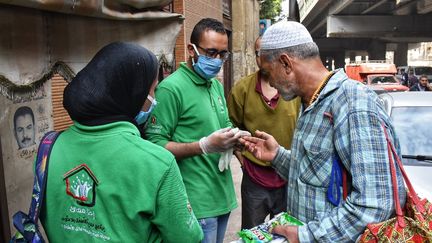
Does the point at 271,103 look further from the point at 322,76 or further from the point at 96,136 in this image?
the point at 96,136

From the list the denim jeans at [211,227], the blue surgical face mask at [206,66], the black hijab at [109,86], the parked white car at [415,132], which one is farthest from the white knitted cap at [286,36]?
the parked white car at [415,132]

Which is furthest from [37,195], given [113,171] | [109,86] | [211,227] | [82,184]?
[211,227]

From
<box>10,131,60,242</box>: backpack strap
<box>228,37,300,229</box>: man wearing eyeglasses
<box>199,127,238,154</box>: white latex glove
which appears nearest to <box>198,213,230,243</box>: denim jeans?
<box>199,127,238,154</box>: white latex glove

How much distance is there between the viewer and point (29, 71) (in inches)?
92.1

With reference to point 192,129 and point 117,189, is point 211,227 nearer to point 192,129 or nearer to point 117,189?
point 192,129

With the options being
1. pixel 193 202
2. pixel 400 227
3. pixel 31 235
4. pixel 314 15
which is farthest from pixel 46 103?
pixel 314 15

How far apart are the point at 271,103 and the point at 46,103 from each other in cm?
179

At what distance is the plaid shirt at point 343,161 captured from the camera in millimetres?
1657

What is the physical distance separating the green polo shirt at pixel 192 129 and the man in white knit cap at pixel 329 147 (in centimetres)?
71

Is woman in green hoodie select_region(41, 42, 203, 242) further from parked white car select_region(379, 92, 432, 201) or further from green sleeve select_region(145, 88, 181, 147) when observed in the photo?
parked white car select_region(379, 92, 432, 201)

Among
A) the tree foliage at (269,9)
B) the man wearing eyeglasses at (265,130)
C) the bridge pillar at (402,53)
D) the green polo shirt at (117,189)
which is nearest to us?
the green polo shirt at (117,189)

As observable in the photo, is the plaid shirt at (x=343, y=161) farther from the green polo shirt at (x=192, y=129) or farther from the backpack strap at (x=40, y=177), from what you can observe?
the backpack strap at (x=40, y=177)

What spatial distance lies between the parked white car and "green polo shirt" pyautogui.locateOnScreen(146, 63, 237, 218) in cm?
181

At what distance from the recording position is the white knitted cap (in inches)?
73.9
